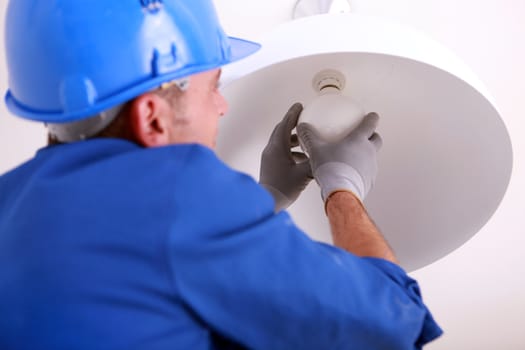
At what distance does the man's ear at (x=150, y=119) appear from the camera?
24.4 inches

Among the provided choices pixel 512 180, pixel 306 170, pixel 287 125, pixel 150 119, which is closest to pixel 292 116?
pixel 287 125

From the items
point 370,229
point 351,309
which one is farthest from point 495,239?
point 351,309

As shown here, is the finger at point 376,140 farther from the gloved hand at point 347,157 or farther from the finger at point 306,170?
the finger at point 306,170

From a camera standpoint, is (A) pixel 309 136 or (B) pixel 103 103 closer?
(B) pixel 103 103

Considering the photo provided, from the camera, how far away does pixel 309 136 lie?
84cm

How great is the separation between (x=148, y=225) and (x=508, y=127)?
0.93 metres

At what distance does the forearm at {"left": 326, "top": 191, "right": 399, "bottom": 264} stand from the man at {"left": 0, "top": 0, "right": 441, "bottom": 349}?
0.05 m

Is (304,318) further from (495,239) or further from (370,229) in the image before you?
(495,239)

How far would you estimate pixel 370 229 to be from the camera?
764 mm

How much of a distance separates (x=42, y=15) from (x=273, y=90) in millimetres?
314

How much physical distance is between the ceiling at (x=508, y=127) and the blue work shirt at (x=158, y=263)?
399mm

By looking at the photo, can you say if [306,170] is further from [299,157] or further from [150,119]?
[150,119]

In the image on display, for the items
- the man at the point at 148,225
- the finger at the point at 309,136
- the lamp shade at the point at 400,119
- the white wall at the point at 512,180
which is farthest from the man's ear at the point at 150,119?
the white wall at the point at 512,180

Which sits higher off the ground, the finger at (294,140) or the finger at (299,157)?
the finger at (294,140)
